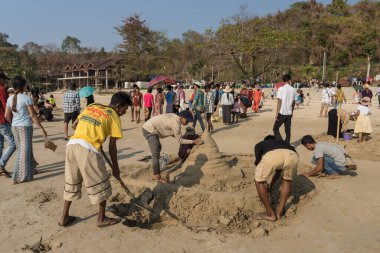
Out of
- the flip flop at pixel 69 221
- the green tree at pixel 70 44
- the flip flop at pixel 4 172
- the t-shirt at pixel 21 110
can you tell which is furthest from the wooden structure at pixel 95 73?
the flip flop at pixel 69 221

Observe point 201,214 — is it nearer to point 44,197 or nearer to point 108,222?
point 108,222

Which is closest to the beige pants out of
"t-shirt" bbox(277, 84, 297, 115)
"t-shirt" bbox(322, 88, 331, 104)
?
"t-shirt" bbox(277, 84, 297, 115)

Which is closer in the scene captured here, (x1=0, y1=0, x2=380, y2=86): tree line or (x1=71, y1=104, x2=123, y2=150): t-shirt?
(x1=71, y1=104, x2=123, y2=150): t-shirt

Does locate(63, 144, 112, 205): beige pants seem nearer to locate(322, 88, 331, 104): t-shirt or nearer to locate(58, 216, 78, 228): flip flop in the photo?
locate(58, 216, 78, 228): flip flop

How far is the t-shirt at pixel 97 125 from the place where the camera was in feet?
12.7

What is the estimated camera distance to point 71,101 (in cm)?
951

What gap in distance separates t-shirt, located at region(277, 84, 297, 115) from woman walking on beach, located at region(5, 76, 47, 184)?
5.39 meters

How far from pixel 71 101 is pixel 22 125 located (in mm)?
3668

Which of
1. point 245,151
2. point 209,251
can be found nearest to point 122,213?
point 209,251

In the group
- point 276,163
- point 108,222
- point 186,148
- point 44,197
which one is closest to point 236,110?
point 186,148

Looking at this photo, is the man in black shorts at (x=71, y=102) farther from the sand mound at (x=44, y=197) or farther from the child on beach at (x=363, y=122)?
the child on beach at (x=363, y=122)

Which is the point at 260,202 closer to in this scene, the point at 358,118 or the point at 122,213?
the point at 122,213

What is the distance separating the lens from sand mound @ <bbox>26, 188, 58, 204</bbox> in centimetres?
514

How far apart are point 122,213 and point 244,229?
1.80m
